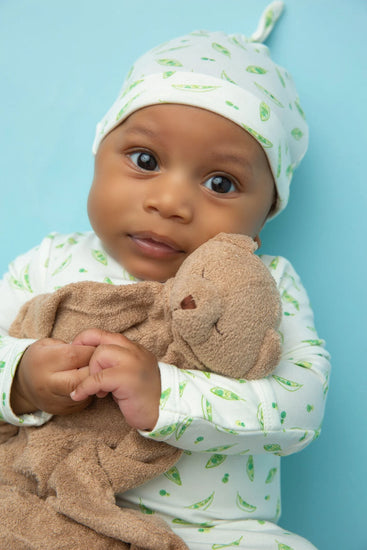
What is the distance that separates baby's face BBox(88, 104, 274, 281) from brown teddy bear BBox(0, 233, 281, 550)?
110mm

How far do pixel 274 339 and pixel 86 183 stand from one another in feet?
3.20

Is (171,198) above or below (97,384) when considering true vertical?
above

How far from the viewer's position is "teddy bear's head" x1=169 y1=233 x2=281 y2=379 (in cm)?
91

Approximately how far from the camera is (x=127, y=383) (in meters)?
0.94

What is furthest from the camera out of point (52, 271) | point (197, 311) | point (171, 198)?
point (52, 271)

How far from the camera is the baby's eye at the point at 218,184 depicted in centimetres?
117

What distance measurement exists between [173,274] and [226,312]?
275 mm

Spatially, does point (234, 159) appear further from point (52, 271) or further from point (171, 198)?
point (52, 271)

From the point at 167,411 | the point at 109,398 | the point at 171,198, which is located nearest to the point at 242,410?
the point at 167,411

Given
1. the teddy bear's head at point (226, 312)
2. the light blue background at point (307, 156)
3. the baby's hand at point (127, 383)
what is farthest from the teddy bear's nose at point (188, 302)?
the light blue background at point (307, 156)

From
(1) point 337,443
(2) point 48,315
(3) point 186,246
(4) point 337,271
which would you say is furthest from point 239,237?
(1) point 337,443

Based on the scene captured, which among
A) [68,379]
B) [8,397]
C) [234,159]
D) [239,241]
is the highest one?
[234,159]

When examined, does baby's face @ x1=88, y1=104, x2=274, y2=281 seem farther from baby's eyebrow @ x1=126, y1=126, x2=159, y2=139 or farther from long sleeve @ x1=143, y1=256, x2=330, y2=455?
long sleeve @ x1=143, y1=256, x2=330, y2=455

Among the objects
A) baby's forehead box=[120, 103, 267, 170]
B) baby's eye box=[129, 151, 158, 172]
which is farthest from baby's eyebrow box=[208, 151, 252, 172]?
baby's eye box=[129, 151, 158, 172]
